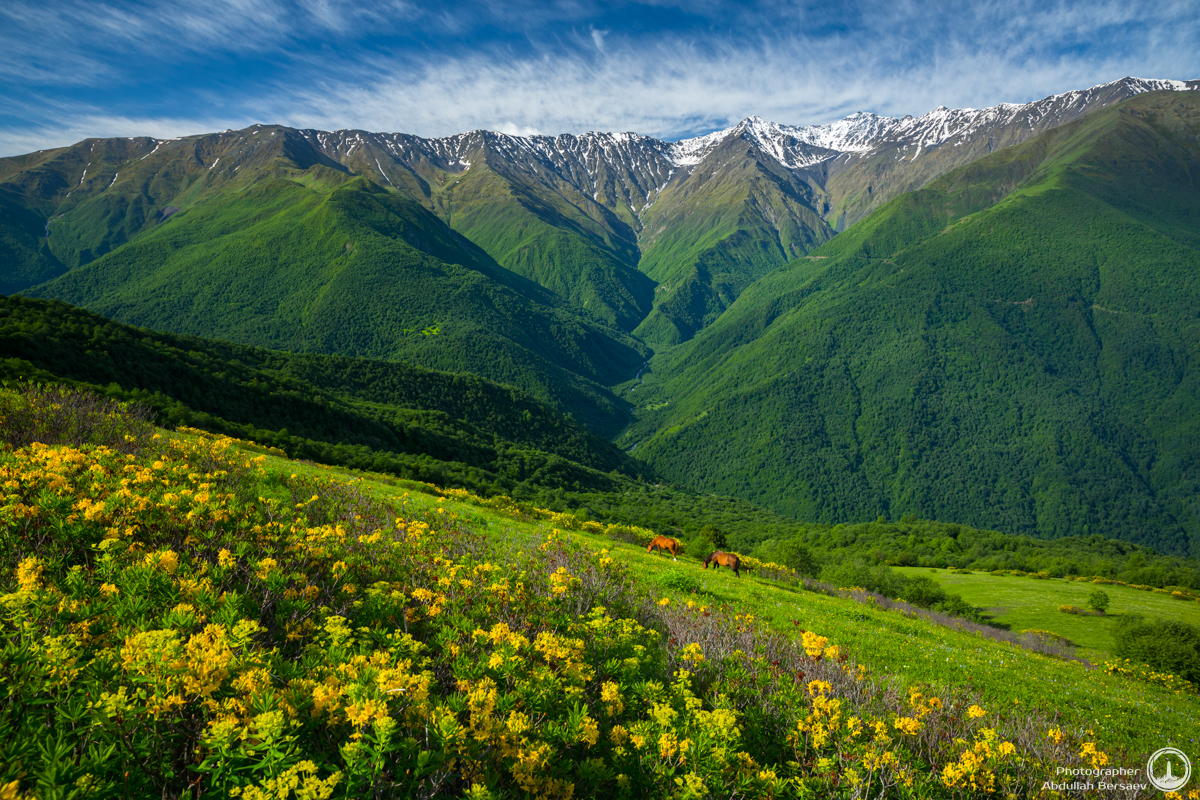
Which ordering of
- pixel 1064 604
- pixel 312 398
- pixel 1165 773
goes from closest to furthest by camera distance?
pixel 1165 773
pixel 1064 604
pixel 312 398

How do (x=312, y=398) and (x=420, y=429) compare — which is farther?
(x=420, y=429)

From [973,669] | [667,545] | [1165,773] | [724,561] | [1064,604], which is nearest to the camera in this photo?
[1165,773]

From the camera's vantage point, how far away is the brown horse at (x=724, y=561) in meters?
18.8

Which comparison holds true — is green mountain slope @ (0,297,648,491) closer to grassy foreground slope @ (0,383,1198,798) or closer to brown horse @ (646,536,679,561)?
brown horse @ (646,536,679,561)

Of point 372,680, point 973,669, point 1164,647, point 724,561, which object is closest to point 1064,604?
point 1164,647

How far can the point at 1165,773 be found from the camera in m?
5.40

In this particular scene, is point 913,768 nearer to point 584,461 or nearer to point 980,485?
point 584,461

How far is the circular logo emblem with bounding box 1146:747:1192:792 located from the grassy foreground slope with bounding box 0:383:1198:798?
0.34 m

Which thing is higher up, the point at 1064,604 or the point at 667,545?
the point at 667,545

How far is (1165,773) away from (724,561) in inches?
561

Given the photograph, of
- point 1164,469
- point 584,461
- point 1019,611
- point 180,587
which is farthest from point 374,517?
point 1164,469

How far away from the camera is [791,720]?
4.79 meters

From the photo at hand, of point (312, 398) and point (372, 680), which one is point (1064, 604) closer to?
point (372, 680)

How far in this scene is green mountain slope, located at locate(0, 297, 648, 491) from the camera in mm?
31516
